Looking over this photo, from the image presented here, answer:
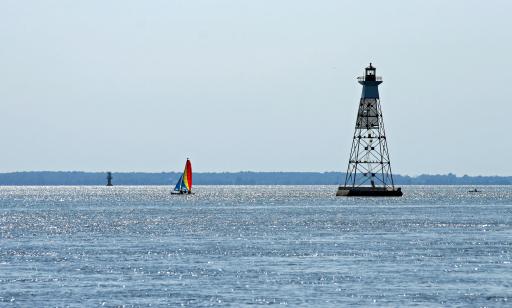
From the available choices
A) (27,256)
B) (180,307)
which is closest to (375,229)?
(27,256)

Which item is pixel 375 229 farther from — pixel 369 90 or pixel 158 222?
pixel 369 90

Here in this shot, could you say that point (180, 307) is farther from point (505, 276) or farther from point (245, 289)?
point (505, 276)

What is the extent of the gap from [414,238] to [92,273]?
38408mm

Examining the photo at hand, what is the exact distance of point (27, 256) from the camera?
78.8 meters

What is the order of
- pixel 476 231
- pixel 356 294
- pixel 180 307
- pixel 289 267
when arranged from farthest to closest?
pixel 476 231 → pixel 289 267 → pixel 356 294 → pixel 180 307

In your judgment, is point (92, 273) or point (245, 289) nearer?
point (245, 289)

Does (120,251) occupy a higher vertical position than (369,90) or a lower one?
lower

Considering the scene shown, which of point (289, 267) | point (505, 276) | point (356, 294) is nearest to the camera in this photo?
point (356, 294)

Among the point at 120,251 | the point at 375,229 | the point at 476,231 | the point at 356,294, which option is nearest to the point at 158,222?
the point at 375,229

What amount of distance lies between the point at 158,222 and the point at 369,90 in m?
67.8

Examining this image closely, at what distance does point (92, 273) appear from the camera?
2574 inches

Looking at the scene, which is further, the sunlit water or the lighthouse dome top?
the lighthouse dome top

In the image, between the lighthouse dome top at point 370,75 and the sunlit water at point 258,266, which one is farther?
the lighthouse dome top at point 370,75

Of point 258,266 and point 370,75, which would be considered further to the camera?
point 370,75
